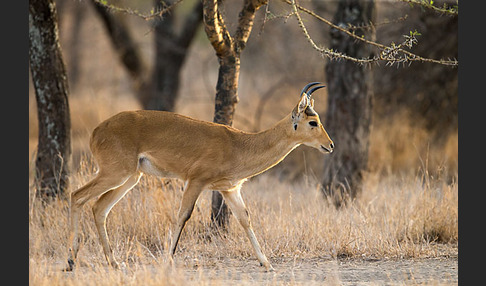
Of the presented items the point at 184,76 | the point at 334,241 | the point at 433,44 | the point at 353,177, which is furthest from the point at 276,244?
the point at 184,76

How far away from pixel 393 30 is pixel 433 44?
1.01 meters

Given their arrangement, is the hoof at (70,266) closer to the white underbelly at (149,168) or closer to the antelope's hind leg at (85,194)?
the antelope's hind leg at (85,194)

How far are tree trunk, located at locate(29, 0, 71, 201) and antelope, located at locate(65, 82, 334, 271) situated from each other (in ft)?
7.28

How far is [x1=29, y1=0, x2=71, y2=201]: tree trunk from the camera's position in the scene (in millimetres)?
9711

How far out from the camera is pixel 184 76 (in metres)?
31.4

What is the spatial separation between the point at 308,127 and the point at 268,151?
529mm

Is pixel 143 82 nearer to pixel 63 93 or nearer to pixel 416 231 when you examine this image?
pixel 63 93

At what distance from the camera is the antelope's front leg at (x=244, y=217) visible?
24.6 ft

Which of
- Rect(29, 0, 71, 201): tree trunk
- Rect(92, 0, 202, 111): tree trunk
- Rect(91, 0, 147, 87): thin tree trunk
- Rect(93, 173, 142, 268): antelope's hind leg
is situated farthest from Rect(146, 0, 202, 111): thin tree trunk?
Rect(93, 173, 142, 268): antelope's hind leg

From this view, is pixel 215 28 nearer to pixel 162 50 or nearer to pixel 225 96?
pixel 225 96

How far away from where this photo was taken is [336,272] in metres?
7.20

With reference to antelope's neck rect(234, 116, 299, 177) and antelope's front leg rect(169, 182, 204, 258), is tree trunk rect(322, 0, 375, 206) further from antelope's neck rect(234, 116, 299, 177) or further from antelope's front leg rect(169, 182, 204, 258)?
antelope's front leg rect(169, 182, 204, 258)

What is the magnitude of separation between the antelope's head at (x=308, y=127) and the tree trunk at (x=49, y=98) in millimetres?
3773

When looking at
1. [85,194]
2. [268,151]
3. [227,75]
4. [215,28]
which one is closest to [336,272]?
[268,151]
